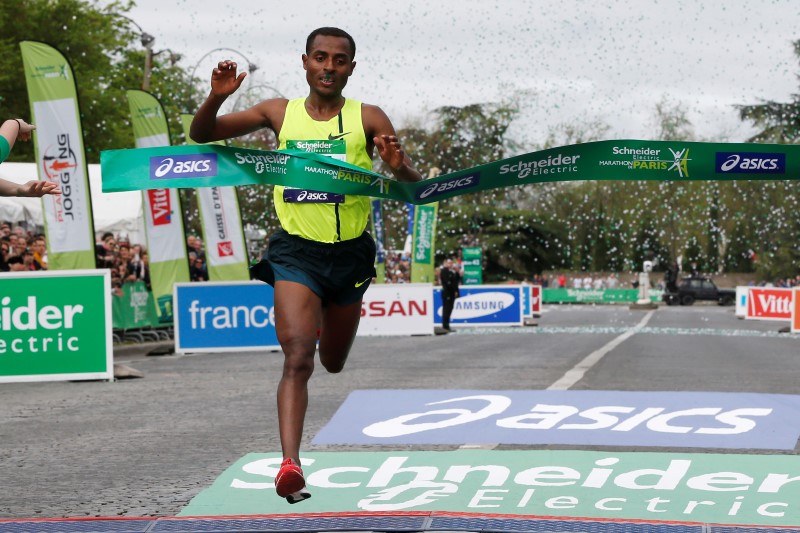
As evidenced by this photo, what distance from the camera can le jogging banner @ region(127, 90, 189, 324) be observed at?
71.1ft

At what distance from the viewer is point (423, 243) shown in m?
33.2

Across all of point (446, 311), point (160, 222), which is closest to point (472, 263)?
point (446, 311)

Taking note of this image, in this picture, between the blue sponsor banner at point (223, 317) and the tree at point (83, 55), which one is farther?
the tree at point (83, 55)

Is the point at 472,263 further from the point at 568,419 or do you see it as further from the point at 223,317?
the point at 568,419

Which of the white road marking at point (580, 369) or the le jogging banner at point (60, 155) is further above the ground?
the le jogging banner at point (60, 155)

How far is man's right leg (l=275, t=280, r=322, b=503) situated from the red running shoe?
24cm

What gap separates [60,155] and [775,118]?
46.0 meters

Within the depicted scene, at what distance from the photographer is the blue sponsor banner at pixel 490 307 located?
3325 centimetres

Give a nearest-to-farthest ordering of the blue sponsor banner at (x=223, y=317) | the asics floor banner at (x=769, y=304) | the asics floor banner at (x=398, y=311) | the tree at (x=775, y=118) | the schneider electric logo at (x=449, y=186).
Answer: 1. the schneider electric logo at (x=449, y=186)
2. the blue sponsor banner at (x=223, y=317)
3. the asics floor banner at (x=398, y=311)
4. the asics floor banner at (x=769, y=304)
5. the tree at (x=775, y=118)

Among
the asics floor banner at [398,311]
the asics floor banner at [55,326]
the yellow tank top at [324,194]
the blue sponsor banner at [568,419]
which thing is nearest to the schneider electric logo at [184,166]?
the yellow tank top at [324,194]

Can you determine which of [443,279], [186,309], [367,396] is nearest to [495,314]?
[443,279]

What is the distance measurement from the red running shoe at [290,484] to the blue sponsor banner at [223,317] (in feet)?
47.2

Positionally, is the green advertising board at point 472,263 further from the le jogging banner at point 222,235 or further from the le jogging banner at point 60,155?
the le jogging banner at point 60,155

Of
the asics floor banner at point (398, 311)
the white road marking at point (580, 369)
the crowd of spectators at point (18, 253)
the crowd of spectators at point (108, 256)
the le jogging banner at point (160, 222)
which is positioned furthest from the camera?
the asics floor banner at point (398, 311)
